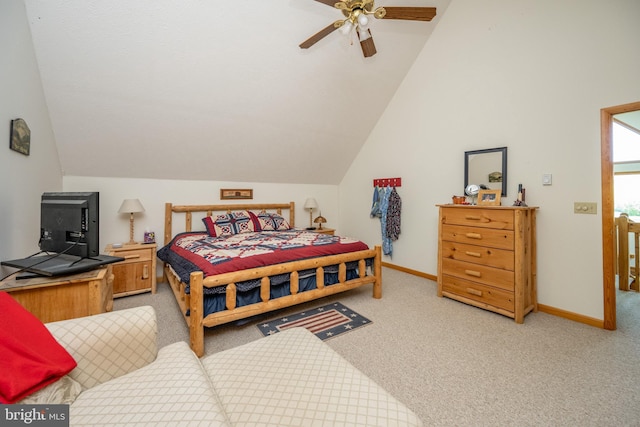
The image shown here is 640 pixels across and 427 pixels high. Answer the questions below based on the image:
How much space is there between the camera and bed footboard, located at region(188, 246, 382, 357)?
1.98m

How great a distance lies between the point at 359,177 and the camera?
4941mm

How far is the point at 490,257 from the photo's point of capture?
8.78ft

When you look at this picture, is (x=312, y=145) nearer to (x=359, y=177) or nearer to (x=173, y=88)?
(x=359, y=177)

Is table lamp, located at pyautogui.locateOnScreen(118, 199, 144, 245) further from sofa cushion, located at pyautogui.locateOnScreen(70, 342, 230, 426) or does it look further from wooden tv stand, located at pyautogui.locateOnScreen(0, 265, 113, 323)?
sofa cushion, located at pyautogui.locateOnScreen(70, 342, 230, 426)

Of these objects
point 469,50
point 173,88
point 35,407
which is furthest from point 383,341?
point 469,50

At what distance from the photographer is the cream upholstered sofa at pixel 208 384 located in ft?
2.90

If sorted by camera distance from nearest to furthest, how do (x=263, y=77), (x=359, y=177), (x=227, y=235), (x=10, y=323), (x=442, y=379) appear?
(x=10, y=323) → (x=442, y=379) → (x=263, y=77) → (x=227, y=235) → (x=359, y=177)

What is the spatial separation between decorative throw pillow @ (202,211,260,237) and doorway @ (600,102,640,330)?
3.76 m

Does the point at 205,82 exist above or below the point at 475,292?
above

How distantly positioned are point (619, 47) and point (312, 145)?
331 cm

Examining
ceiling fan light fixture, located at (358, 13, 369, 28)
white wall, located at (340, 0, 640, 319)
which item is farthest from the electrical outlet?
ceiling fan light fixture, located at (358, 13, 369, 28)

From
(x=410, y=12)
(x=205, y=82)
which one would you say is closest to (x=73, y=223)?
(x=205, y=82)

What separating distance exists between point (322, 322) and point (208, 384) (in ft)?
5.15

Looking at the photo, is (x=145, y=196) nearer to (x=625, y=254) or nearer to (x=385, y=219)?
(x=385, y=219)
